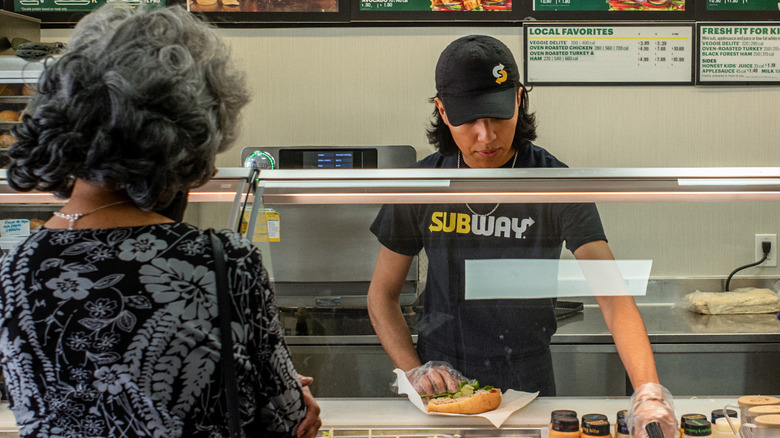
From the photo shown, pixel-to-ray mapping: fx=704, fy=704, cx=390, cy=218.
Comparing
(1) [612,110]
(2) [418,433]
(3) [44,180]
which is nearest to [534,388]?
(2) [418,433]

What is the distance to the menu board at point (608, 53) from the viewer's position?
3.21m

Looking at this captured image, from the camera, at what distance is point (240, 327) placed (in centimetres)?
84

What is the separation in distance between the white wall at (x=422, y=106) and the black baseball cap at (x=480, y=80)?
151 centimetres

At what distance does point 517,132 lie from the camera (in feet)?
6.30

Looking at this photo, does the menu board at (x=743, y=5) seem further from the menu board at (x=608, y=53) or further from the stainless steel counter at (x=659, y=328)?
the stainless steel counter at (x=659, y=328)

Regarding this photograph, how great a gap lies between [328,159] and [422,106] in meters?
0.65

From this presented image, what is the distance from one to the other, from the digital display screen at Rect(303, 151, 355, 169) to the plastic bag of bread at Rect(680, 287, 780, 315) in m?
1.39

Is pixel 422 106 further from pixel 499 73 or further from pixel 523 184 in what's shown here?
pixel 523 184

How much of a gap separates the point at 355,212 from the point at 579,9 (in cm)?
200

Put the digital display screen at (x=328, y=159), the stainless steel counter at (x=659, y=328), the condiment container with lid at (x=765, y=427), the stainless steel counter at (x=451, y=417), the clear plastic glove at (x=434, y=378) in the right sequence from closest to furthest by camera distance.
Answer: the condiment container with lid at (x=765, y=427) < the stainless steel counter at (x=451, y=417) < the clear plastic glove at (x=434, y=378) < the stainless steel counter at (x=659, y=328) < the digital display screen at (x=328, y=159)

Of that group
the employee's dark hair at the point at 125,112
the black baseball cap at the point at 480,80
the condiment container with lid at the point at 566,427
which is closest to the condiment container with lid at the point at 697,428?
the condiment container with lid at the point at 566,427

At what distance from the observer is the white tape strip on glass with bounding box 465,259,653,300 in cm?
163

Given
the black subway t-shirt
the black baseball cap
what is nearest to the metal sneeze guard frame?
the black subway t-shirt

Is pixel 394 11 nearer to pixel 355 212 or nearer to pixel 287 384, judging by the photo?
pixel 355 212
